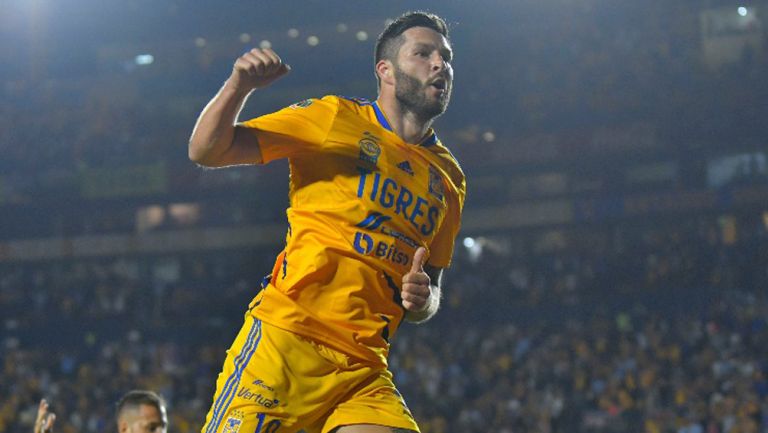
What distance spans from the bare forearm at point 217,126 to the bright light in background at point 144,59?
31638mm

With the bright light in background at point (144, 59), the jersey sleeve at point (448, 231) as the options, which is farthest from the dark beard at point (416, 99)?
the bright light in background at point (144, 59)

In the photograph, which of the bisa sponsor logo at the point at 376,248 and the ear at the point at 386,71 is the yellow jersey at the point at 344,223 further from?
the ear at the point at 386,71

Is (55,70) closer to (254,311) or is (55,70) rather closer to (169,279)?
(169,279)

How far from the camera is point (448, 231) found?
5.11 metres

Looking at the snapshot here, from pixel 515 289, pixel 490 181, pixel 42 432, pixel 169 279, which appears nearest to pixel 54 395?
pixel 169 279

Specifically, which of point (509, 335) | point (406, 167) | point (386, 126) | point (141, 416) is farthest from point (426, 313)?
point (509, 335)

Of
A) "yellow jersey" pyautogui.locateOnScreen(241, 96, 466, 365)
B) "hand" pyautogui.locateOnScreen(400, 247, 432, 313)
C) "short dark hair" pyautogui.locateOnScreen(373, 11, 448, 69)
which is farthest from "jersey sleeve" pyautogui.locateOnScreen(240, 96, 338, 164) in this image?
"hand" pyautogui.locateOnScreen(400, 247, 432, 313)

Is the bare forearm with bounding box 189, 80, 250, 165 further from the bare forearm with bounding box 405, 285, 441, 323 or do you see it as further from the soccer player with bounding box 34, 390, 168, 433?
the soccer player with bounding box 34, 390, 168, 433

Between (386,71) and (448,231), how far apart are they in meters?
0.80

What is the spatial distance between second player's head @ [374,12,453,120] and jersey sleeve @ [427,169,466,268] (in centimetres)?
41

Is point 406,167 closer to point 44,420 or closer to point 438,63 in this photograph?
point 438,63

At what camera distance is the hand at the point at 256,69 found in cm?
401

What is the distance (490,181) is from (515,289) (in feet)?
16.1

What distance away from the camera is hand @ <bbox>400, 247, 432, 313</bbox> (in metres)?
4.23
